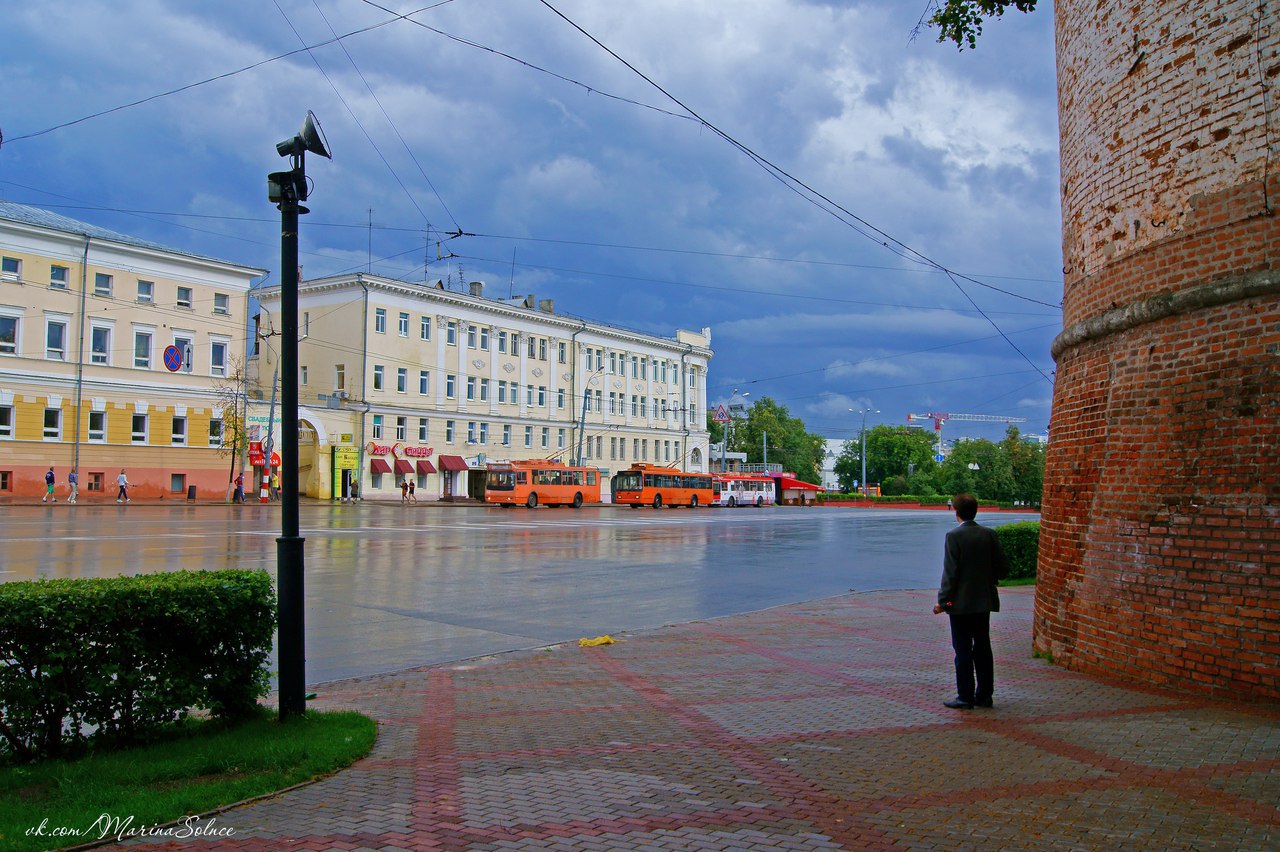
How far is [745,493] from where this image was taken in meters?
81.5

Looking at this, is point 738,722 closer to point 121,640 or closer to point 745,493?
point 121,640

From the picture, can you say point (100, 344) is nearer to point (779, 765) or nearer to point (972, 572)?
point (972, 572)

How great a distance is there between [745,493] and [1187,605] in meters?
74.5

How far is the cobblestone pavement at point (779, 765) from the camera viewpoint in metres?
4.52

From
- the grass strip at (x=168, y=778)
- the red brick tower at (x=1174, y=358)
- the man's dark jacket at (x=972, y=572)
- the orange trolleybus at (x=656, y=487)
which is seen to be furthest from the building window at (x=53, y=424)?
the man's dark jacket at (x=972, y=572)

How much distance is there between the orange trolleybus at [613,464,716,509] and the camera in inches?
2569

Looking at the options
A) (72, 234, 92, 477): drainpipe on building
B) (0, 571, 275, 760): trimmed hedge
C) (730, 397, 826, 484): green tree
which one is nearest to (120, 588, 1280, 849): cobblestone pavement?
(0, 571, 275, 760): trimmed hedge

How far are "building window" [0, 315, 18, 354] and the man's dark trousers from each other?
5065 cm

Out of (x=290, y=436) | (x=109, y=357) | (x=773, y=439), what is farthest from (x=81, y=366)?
(x=773, y=439)

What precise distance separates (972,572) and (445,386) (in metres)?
60.8

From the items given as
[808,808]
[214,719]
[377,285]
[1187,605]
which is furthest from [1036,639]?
[377,285]

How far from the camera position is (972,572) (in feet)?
24.1

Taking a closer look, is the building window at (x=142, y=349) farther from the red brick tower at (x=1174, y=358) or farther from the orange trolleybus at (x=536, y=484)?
the red brick tower at (x=1174, y=358)

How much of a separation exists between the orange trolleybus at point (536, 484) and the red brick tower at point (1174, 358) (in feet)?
164
